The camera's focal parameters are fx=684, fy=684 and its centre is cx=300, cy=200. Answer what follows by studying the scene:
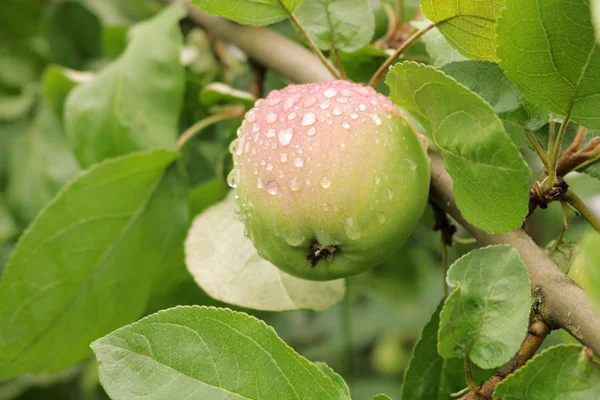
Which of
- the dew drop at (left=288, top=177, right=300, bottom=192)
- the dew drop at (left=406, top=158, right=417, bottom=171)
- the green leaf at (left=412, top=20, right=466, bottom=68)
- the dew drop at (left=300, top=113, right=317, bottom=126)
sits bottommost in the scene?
the dew drop at (left=406, top=158, right=417, bottom=171)

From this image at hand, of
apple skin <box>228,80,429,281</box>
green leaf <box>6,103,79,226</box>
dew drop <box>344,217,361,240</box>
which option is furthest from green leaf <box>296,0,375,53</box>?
green leaf <box>6,103,79,226</box>

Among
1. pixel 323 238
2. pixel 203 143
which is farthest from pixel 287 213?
pixel 203 143

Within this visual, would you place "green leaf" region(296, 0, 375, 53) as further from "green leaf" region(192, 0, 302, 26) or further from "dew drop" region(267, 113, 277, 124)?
"dew drop" region(267, 113, 277, 124)

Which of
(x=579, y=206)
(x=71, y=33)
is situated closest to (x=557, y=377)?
(x=579, y=206)

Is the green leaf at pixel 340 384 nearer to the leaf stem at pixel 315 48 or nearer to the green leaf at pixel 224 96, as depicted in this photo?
the leaf stem at pixel 315 48

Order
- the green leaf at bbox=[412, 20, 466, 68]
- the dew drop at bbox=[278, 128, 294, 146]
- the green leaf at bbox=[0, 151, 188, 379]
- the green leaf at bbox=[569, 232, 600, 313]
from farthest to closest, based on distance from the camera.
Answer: the green leaf at bbox=[0, 151, 188, 379] → the green leaf at bbox=[412, 20, 466, 68] → the dew drop at bbox=[278, 128, 294, 146] → the green leaf at bbox=[569, 232, 600, 313]

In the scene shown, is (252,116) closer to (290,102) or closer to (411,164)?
(290,102)

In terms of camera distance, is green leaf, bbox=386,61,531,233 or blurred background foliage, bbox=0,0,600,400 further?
blurred background foliage, bbox=0,0,600,400
